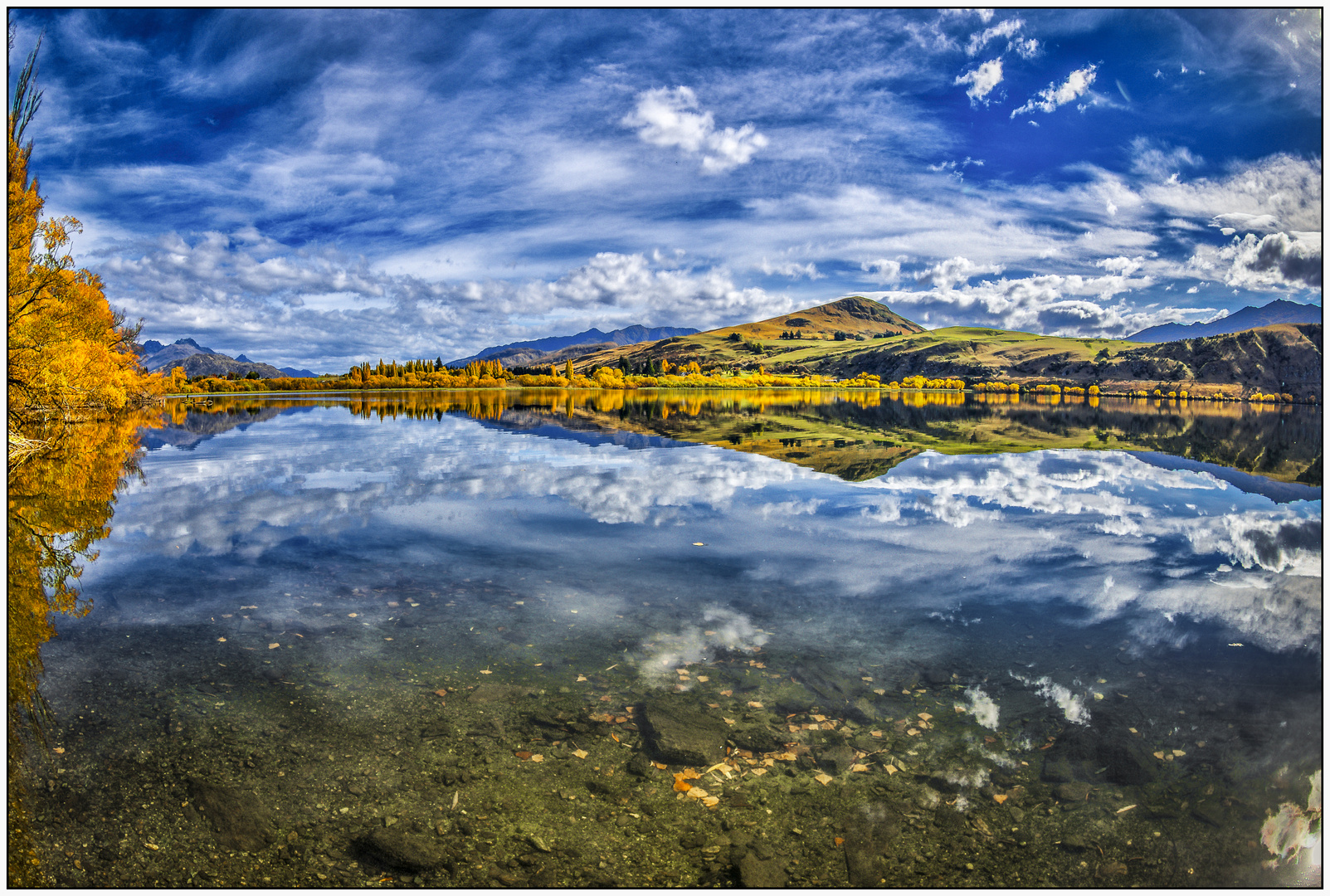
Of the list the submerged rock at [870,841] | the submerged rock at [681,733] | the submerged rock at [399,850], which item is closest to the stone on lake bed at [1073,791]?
the submerged rock at [870,841]

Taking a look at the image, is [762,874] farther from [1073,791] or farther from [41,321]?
[41,321]

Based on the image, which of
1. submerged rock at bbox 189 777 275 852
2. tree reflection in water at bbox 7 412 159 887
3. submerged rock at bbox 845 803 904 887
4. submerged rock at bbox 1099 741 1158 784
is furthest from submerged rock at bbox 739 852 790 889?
tree reflection in water at bbox 7 412 159 887

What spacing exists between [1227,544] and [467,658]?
1658cm

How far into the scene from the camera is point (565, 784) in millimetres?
5770

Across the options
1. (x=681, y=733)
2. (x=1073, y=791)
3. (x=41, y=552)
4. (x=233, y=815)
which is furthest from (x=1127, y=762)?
(x=41, y=552)

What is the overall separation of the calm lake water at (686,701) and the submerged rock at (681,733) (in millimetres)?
31

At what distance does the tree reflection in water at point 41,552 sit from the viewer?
249 inches

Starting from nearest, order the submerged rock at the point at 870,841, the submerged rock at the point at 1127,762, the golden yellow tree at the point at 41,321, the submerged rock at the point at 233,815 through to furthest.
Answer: the submerged rock at the point at 870,841
the submerged rock at the point at 233,815
the submerged rock at the point at 1127,762
the golden yellow tree at the point at 41,321

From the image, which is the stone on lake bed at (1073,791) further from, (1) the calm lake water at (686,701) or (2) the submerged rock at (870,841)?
(2) the submerged rock at (870,841)

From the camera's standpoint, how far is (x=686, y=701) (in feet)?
23.8

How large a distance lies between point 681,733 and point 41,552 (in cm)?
1412

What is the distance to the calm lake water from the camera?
5.15 m

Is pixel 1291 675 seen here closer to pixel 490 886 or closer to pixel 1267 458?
pixel 490 886

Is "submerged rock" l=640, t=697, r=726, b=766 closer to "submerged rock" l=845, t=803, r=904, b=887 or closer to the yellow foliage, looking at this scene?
"submerged rock" l=845, t=803, r=904, b=887
